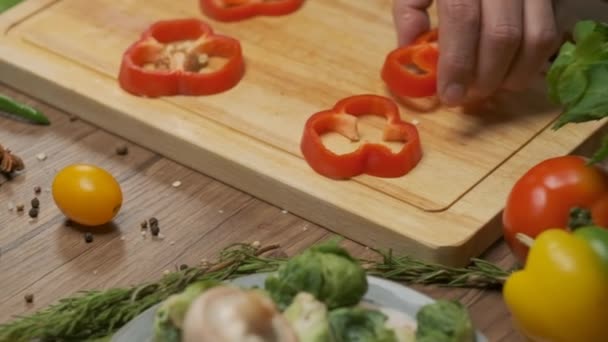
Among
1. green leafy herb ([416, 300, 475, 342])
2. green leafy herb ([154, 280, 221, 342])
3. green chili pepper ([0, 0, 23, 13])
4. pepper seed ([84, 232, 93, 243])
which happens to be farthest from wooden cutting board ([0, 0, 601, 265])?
green leafy herb ([154, 280, 221, 342])

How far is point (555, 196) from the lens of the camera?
1680mm

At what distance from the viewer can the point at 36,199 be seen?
6.33 feet

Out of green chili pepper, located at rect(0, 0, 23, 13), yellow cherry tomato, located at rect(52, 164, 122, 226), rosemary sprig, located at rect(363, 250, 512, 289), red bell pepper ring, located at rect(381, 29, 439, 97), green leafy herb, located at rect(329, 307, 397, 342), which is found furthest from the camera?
green chili pepper, located at rect(0, 0, 23, 13)

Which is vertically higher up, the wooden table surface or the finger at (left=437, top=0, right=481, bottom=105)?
the finger at (left=437, top=0, right=481, bottom=105)

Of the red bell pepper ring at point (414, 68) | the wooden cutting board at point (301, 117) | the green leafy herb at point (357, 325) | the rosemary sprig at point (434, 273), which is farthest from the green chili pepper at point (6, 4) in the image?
the green leafy herb at point (357, 325)

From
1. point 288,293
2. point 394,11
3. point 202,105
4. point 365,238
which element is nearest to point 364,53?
point 394,11

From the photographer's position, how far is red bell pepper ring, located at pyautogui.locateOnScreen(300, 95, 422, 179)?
1.91 meters

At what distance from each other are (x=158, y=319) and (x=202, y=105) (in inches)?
28.7

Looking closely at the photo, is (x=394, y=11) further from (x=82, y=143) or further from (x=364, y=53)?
(x=82, y=143)

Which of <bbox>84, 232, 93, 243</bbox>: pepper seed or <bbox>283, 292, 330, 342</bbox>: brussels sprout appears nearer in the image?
<bbox>283, 292, 330, 342</bbox>: brussels sprout

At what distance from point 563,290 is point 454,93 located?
0.56 meters

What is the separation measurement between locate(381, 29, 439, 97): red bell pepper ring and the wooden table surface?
32cm

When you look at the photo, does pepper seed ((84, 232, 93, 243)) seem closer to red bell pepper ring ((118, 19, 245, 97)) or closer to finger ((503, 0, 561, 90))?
red bell pepper ring ((118, 19, 245, 97))

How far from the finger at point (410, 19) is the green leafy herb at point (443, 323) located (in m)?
0.80
